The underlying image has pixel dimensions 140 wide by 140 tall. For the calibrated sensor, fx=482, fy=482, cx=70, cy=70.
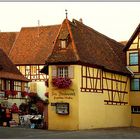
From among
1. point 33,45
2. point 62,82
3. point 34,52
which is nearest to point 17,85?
point 34,52

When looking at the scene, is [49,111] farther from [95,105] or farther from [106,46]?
[106,46]

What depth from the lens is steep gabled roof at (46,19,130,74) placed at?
39.7m

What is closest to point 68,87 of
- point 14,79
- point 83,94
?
point 83,94

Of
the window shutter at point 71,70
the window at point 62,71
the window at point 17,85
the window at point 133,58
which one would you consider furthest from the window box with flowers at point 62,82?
the window at point 17,85

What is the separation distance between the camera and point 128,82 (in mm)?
48531

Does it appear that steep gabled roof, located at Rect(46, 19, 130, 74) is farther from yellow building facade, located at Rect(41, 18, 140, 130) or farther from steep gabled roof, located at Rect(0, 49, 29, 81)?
steep gabled roof, located at Rect(0, 49, 29, 81)

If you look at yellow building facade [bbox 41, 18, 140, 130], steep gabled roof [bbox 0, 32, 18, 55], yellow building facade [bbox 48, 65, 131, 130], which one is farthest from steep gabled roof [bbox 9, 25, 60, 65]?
yellow building facade [bbox 48, 65, 131, 130]

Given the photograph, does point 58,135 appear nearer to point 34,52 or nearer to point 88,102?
point 88,102

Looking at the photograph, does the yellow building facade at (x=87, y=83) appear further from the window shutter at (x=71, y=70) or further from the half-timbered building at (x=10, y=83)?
the half-timbered building at (x=10, y=83)

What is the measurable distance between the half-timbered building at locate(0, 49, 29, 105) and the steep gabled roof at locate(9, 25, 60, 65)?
720 centimetres

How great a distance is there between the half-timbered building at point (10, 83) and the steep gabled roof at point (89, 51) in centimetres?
1104

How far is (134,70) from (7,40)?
27.1 m

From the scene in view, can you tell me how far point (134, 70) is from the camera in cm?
4809

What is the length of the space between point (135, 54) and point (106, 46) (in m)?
3.02
